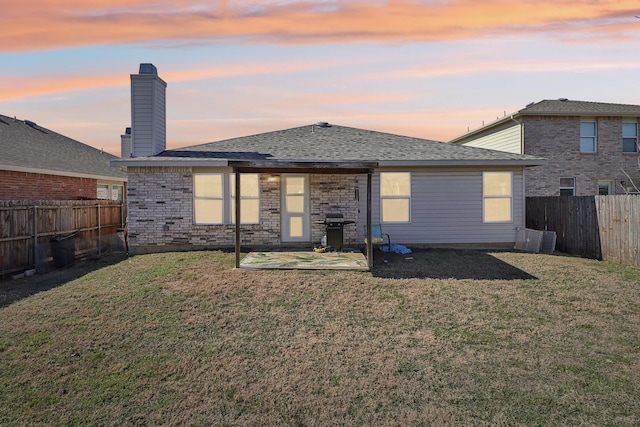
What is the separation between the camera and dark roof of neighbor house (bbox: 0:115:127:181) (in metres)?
14.4

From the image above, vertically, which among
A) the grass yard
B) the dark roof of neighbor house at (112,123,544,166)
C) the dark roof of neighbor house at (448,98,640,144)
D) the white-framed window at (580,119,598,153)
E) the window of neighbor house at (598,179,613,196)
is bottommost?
the grass yard

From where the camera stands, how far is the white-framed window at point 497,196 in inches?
504

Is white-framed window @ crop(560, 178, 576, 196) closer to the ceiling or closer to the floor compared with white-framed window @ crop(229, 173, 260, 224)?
closer to the ceiling

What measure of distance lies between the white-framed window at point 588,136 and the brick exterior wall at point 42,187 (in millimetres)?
22298

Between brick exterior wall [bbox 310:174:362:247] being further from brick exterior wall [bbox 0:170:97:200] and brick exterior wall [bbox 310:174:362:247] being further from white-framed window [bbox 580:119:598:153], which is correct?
white-framed window [bbox 580:119:598:153]

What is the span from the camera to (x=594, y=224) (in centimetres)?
1152

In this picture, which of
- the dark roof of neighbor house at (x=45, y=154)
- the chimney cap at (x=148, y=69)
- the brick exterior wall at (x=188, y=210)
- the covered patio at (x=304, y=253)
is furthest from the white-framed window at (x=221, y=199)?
the dark roof of neighbor house at (x=45, y=154)

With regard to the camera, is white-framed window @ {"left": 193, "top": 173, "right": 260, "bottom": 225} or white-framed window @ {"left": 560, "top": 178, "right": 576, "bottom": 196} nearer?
white-framed window @ {"left": 193, "top": 173, "right": 260, "bottom": 225}

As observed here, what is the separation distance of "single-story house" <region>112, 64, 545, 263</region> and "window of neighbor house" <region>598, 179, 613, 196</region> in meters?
8.93

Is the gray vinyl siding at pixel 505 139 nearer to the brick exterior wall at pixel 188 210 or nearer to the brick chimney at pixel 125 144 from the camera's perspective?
the brick exterior wall at pixel 188 210

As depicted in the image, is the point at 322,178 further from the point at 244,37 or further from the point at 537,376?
the point at 537,376

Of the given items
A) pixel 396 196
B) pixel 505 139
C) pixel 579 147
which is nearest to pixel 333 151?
pixel 396 196

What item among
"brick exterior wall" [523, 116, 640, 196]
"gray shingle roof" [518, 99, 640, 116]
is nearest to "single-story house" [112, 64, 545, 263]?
"brick exterior wall" [523, 116, 640, 196]

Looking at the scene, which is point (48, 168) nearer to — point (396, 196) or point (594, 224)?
point (396, 196)
